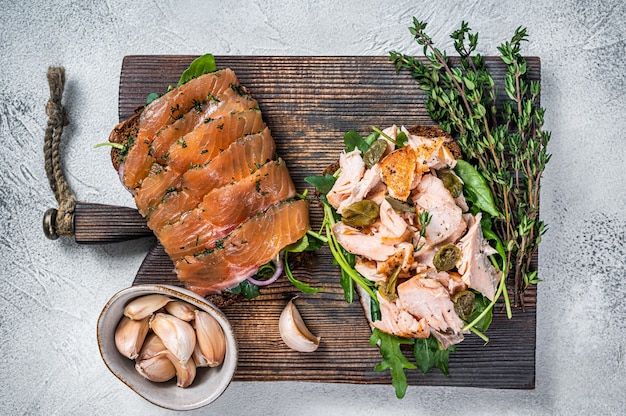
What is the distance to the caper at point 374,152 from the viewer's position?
209cm

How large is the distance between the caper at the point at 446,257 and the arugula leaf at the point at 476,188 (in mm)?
253

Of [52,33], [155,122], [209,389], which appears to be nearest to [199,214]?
[155,122]

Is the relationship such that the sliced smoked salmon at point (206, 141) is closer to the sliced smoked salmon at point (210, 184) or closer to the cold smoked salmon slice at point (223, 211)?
the sliced smoked salmon at point (210, 184)

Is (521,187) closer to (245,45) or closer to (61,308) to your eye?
(245,45)

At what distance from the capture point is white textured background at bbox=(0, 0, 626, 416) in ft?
8.39

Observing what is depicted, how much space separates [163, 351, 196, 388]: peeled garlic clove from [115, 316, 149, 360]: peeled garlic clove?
11 cm

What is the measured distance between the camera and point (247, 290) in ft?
7.70

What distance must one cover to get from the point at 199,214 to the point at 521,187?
134cm

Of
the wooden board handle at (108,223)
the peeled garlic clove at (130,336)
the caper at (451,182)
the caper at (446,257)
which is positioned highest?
the caper at (451,182)

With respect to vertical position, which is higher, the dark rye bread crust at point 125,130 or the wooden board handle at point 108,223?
the dark rye bread crust at point 125,130

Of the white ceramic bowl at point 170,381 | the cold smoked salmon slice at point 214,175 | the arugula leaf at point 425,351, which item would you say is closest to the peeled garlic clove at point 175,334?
the white ceramic bowl at point 170,381

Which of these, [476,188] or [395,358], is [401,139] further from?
[395,358]

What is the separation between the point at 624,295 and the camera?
256 centimetres

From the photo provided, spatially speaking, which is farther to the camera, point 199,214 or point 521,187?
point 521,187
